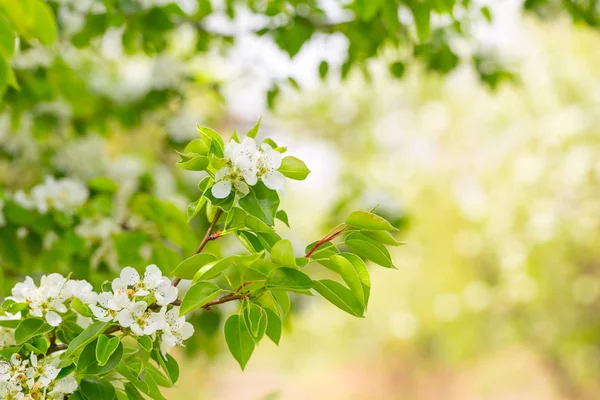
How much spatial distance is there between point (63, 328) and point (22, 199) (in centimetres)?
54

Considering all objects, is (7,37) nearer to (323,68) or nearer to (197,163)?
(197,163)

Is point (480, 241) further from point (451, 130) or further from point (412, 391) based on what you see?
point (412, 391)

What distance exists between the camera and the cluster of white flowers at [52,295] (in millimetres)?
516

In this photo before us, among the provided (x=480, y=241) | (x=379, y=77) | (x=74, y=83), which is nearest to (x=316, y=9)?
(x=74, y=83)

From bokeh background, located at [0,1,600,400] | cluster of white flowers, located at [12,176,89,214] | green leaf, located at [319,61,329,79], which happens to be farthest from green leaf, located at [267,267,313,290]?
bokeh background, located at [0,1,600,400]

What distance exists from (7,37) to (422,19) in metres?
0.49

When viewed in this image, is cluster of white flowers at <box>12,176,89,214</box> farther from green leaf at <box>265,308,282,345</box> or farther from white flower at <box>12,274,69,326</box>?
green leaf at <box>265,308,282,345</box>

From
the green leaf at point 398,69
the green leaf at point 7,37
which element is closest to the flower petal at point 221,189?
the green leaf at point 7,37

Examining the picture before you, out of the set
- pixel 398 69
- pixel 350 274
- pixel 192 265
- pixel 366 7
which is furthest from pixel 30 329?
pixel 398 69

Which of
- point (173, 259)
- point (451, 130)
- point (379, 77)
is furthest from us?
point (379, 77)

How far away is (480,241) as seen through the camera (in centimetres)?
486

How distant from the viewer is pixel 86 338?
0.46 m

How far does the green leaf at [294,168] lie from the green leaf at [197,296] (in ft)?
0.33

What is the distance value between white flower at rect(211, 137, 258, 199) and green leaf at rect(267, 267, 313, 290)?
0.22 ft
